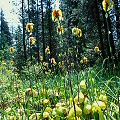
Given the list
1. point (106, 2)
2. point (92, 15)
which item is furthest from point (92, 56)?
Answer: point (106, 2)

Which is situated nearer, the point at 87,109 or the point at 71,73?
the point at 87,109

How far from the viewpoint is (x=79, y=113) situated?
1.24 metres

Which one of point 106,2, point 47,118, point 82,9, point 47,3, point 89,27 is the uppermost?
point 47,3

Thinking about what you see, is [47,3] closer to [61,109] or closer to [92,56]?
[92,56]

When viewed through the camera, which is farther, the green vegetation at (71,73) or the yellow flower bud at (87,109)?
the green vegetation at (71,73)

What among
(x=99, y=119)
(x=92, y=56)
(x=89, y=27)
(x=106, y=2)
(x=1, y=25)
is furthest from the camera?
(x=1, y=25)

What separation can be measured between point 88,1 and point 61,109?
1305cm

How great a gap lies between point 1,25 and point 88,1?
50.4m

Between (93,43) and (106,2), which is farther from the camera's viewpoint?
Answer: (93,43)

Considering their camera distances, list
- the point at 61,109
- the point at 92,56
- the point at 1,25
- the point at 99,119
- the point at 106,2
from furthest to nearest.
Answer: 1. the point at 1,25
2. the point at 92,56
3. the point at 106,2
4. the point at 61,109
5. the point at 99,119

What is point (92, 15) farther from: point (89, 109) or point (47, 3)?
point (47, 3)

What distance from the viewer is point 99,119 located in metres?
1.18

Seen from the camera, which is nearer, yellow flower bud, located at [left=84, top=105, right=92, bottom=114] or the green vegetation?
yellow flower bud, located at [left=84, top=105, right=92, bottom=114]

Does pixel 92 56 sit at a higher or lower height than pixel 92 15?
lower
